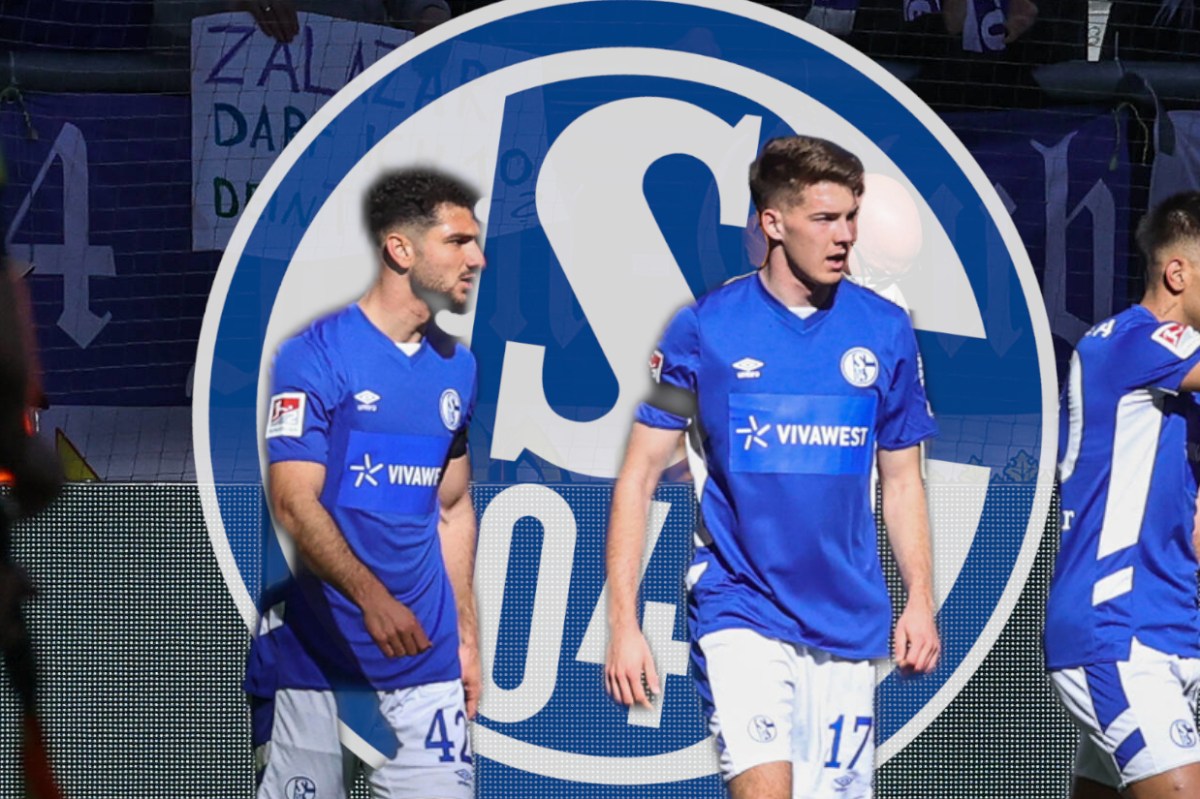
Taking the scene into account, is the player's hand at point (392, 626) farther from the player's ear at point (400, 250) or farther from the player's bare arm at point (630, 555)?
the player's ear at point (400, 250)

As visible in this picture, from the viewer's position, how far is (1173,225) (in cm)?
503

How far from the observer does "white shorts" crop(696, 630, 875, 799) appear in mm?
4438

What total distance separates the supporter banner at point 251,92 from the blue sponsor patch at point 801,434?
1984 mm

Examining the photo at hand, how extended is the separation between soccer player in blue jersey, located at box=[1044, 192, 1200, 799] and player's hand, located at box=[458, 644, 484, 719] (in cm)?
148

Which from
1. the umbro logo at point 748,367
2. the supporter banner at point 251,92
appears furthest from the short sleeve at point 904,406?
the supporter banner at point 251,92

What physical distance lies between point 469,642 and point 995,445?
190cm

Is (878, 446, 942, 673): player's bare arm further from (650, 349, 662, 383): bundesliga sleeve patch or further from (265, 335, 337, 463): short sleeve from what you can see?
(265, 335, 337, 463): short sleeve

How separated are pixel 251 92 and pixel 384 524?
69.3 inches

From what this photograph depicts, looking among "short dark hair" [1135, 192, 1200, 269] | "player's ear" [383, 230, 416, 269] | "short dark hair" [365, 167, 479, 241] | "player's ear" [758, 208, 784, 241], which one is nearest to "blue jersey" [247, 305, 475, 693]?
"player's ear" [383, 230, 416, 269]

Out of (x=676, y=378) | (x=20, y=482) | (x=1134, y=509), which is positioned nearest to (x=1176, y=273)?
(x=1134, y=509)

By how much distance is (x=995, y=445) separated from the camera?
6062 millimetres

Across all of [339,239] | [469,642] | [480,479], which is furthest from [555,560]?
[339,239]

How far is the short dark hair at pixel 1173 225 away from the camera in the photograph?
502 centimetres

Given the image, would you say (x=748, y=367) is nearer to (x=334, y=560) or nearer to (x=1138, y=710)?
(x=334, y=560)
